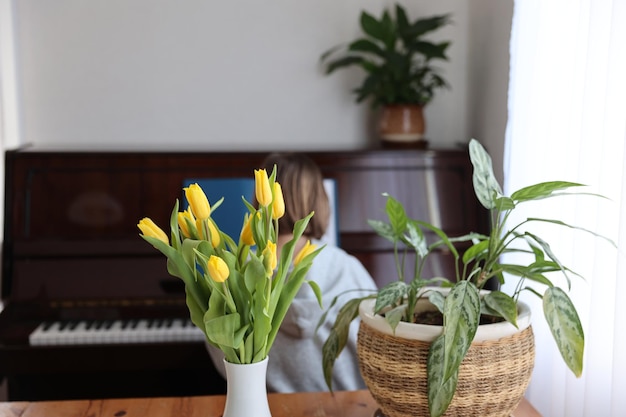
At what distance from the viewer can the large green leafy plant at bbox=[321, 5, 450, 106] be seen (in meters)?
3.02

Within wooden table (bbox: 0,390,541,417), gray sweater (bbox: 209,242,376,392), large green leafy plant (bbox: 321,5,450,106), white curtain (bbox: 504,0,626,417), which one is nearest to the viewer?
wooden table (bbox: 0,390,541,417)

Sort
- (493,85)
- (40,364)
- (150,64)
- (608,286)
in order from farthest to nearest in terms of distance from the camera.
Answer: (150,64) → (493,85) → (40,364) → (608,286)

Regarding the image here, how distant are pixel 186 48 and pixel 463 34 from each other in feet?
3.89

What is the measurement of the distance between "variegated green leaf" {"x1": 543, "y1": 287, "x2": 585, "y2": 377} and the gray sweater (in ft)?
2.57

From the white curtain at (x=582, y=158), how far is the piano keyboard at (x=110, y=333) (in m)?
1.16

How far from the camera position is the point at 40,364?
2562 millimetres

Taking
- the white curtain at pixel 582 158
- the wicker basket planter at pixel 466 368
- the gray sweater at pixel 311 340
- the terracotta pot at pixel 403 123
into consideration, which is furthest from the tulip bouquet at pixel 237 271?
the terracotta pot at pixel 403 123

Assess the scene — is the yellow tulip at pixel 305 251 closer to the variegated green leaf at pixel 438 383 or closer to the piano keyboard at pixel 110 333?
the variegated green leaf at pixel 438 383

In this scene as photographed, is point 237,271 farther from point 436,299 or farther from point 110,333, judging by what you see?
point 110,333

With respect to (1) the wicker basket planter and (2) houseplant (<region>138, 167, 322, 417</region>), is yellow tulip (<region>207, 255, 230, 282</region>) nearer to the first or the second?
(2) houseplant (<region>138, 167, 322, 417</region>)

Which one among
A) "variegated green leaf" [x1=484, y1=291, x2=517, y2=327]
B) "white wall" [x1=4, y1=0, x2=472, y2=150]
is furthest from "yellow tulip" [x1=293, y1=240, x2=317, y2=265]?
"white wall" [x1=4, y1=0, x2=472, y2=150]

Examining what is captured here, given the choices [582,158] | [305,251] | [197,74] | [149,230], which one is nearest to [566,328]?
[305,251]

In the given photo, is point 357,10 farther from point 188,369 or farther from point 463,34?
point 188,369

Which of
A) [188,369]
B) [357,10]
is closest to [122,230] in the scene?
[188,369]
